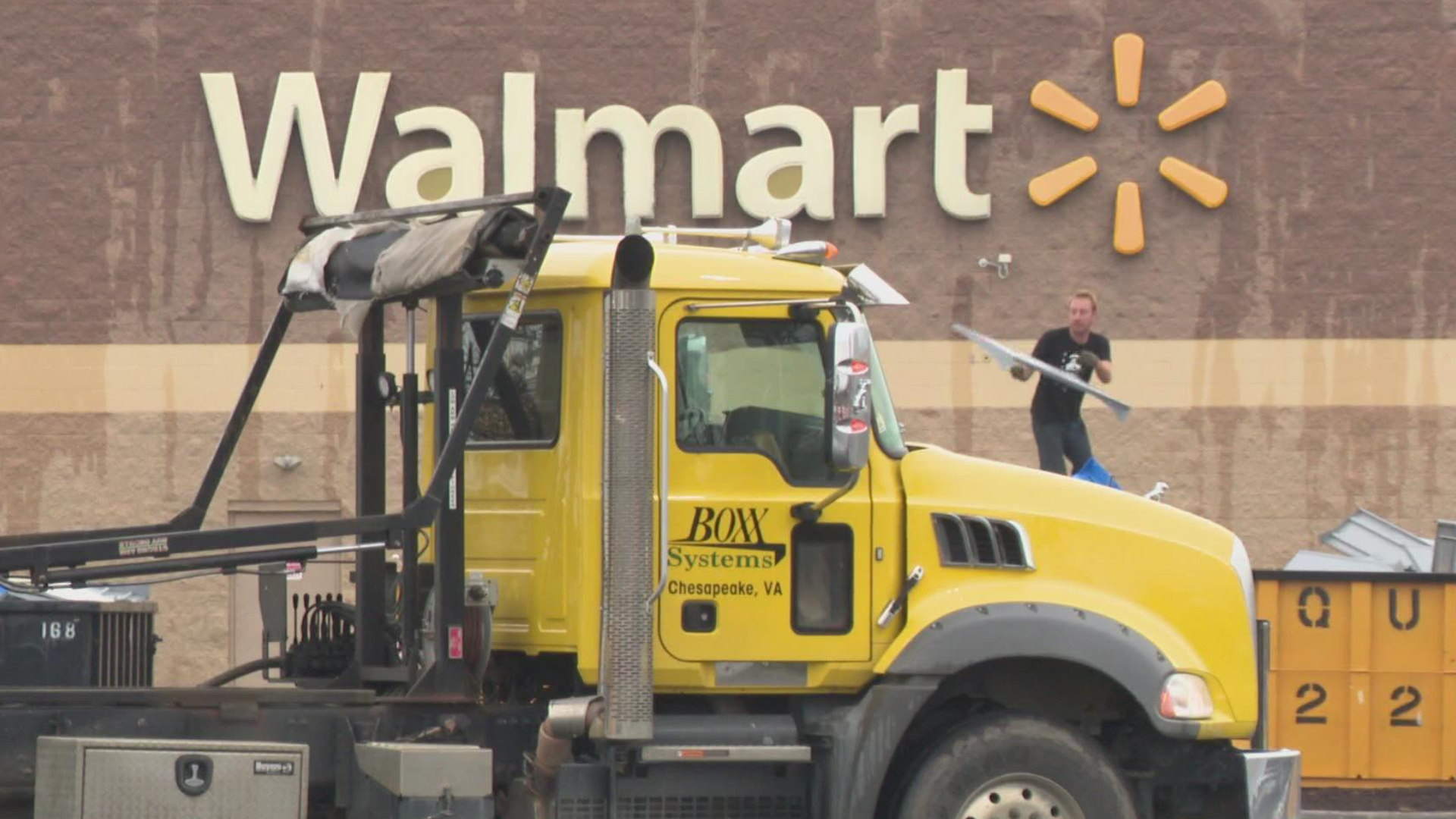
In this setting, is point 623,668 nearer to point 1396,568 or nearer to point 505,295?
point 505,295

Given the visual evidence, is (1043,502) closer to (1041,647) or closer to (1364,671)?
(1041,647)

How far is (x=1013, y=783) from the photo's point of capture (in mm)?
8617

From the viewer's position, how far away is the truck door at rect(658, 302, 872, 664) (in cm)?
853

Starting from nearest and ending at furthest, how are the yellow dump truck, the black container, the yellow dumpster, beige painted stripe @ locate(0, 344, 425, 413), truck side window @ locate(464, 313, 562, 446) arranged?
the yellow dump truck < truck side window @ locate(464, 313, 562, 446) < the black container < the yellow dumpster < beige painted stripe @ locate(0, 344, 425, 413)

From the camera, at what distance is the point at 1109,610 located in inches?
341

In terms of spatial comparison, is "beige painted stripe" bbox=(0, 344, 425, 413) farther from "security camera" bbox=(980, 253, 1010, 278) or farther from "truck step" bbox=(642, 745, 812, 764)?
"truck step" bbox=(642, 745, 812, 764)

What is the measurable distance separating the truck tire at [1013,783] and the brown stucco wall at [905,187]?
10.7 metres

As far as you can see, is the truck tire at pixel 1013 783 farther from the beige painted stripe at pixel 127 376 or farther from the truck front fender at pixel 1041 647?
the beige painted stripe at pixel 127 376

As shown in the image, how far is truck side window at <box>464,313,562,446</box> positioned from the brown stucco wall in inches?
406

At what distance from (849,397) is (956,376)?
36.8 ft

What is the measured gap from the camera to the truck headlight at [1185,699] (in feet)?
28.1

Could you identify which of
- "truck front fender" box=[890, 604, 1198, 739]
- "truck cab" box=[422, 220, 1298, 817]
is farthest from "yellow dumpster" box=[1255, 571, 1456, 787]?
"truck front fender" box=[890, 604, 1198, 739]

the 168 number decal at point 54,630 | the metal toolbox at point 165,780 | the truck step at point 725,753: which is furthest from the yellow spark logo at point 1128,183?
the metal toolbox at point 165,780

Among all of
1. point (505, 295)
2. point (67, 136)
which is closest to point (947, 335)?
point (67, 136)
